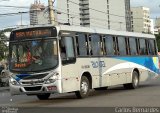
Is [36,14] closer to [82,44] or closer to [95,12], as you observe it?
[95,12]

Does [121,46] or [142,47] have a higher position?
[121,46]

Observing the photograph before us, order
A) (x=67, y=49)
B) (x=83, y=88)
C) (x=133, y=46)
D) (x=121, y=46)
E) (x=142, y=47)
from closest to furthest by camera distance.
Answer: (x=67, y=49)
(x=83, y=88)
(x=121, y=46)
(x=133, y=46)
(x=142, y=47)

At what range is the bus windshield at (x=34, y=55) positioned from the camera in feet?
58.7

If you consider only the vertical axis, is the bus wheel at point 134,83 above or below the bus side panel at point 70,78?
below

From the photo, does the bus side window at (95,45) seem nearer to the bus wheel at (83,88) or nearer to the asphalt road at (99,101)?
the bus wheel at (83,88)

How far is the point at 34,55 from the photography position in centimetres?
1817

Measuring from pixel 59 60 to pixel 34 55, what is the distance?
41.1 inches

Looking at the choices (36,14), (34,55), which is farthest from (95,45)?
(36,14)

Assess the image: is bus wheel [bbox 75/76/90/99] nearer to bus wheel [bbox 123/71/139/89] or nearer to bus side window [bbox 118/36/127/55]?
bus side window [bbox 118/36/127/55]

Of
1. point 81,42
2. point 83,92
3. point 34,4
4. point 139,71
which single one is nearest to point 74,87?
point 83,92

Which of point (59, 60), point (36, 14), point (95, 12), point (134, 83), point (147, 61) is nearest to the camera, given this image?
point (59, 60)

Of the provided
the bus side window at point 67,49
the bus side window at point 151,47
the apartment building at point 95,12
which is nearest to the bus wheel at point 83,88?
the bus side window at point 67,49

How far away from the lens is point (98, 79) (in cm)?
2086

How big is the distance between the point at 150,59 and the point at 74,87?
9864mm
